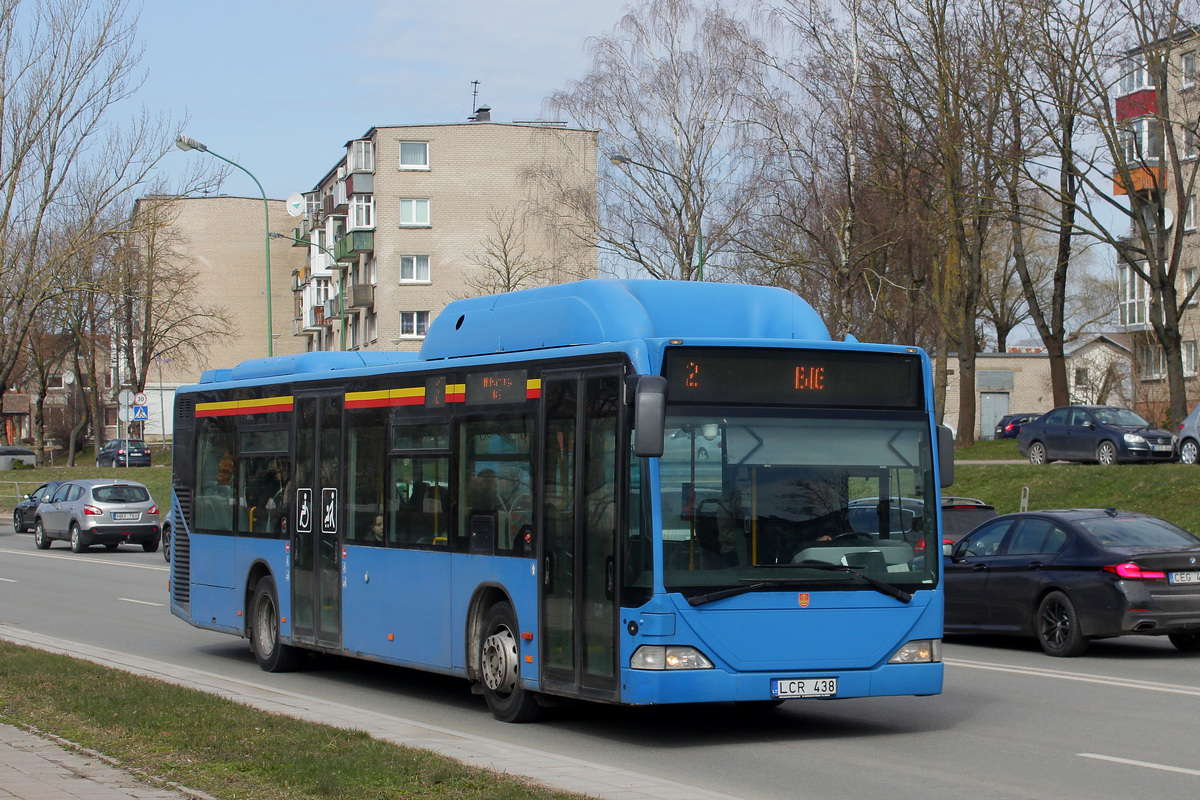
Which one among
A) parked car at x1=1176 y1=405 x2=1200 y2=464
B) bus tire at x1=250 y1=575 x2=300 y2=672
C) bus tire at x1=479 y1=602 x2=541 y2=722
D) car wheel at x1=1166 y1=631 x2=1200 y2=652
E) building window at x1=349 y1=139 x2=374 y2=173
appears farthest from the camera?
building window at x1=349 y1=139 x2=374 y2=173

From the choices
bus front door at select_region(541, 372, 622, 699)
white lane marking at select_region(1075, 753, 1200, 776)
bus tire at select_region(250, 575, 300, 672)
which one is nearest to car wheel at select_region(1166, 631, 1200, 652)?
white lane marking at select_region(1075, 753, 1200, 776)

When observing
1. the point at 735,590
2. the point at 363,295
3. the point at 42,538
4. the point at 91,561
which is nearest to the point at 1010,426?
the point at 363,295

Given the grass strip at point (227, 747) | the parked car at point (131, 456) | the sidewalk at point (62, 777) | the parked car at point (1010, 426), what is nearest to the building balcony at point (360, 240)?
the parked car at point (131, 456)

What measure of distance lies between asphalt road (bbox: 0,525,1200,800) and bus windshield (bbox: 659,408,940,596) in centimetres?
114

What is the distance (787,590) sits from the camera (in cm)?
930

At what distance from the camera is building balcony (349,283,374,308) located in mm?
68562

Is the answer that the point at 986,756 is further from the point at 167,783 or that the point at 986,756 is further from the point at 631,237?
the point at 631,237

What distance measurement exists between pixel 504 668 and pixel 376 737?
1.64 m

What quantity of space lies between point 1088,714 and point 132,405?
43.3 meters

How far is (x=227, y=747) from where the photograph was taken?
8305 mm

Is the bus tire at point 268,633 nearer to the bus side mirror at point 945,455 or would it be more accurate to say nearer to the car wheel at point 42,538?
the bus side mirror at point 945,455

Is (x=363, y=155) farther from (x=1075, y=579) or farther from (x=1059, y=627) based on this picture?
(x=1075, y=579)

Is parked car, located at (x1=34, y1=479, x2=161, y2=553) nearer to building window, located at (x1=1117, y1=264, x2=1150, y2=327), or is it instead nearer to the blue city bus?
the blue city bus

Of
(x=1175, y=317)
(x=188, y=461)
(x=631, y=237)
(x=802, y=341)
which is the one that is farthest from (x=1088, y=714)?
(x=631, y=237)
